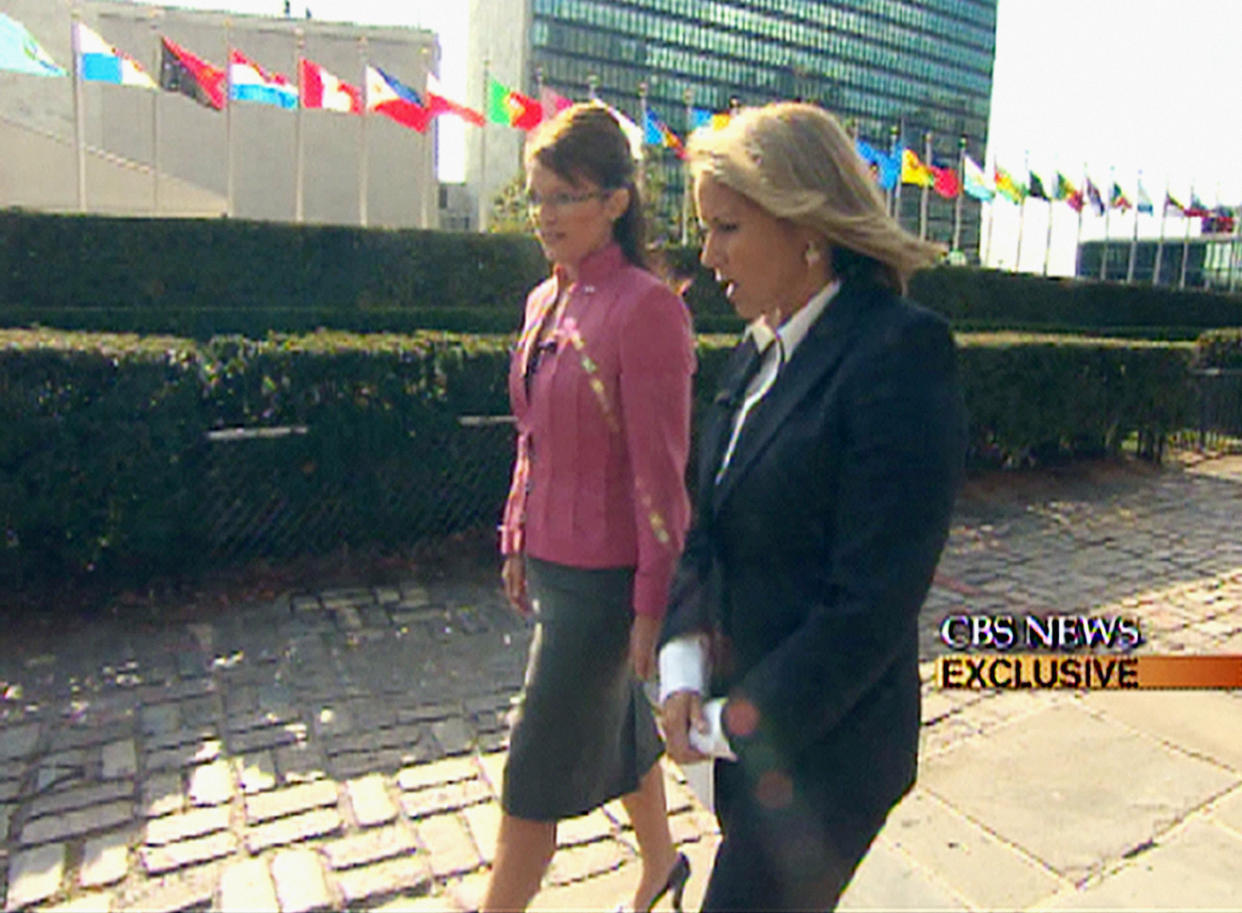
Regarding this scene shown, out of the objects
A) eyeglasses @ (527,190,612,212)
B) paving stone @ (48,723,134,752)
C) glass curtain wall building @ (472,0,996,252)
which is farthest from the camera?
glass curtain wall building @ (472,0,996,252)

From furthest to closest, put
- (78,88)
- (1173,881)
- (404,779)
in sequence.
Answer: (78,88) < (404,779) < (1173,881)

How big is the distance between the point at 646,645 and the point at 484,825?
145 centimetres

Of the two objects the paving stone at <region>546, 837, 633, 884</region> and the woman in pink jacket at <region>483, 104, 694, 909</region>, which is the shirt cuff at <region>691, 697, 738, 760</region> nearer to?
the woman in pink jacket at <region>483, 104, 694, 909</region>

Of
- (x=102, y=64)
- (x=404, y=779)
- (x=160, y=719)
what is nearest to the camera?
(x=404, y=779)

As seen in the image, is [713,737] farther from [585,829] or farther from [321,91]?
[321,91]

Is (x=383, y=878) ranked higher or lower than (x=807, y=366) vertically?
lower

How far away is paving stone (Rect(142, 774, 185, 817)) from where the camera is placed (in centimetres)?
304

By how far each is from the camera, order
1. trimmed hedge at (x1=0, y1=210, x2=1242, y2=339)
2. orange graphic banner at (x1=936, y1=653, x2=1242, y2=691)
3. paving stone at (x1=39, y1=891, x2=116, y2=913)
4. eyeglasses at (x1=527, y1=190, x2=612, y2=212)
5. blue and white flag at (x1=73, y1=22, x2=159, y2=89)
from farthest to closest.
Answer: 1. blue and white flag at (x1=73, y1=22, x2=159, y2=89)
2. trimmed hedge at (x1=0, y1=210, x2=1242, y2=339)
3. orange graphic banner at (x1=936, y1=653, x2=1242, y2=691)
4. paving stone at (x1=39, y1=891, x2=116, y2=913)
5. eyeglasses at (x1=527, y1=190, x2=612, y2=212)

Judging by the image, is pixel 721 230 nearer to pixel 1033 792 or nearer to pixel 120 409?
pixel 1033 792

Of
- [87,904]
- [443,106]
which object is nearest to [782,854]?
[87,904]

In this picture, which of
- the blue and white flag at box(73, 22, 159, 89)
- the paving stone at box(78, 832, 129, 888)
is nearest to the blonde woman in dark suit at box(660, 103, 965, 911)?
the paving stone at box(78, 832, 129, 888)

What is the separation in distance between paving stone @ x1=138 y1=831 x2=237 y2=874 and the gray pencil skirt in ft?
4.01

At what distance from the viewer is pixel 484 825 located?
3.01 meters

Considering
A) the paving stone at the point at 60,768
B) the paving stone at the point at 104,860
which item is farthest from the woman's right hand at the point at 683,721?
the paving stone at the point at 60,768
